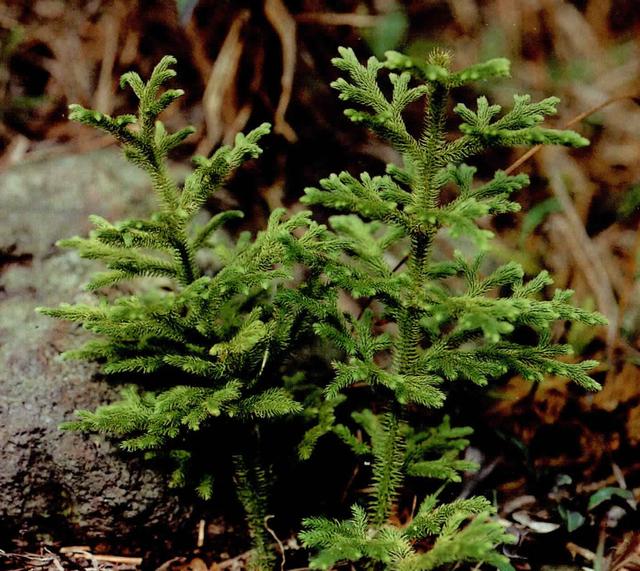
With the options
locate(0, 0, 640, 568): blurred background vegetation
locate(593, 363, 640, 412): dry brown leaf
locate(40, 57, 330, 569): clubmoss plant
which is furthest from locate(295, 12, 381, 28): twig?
locate(593, 363, 640, 412): dry brown leaf

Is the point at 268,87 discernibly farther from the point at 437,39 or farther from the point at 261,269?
the point at 261,269

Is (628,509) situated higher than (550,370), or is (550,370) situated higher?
(550,370)

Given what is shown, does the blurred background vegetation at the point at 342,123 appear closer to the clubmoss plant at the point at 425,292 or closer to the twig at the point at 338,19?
the twig at the point at 338,19

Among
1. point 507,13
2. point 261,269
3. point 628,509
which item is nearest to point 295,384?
point 261,269

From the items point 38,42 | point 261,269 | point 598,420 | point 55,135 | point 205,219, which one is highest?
point 38,42

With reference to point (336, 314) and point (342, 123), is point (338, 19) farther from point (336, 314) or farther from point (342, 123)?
point (336, 314)

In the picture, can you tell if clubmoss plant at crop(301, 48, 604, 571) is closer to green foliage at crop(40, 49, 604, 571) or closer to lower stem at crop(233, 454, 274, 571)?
green foliage at crop(40, 49, 604, 571)
